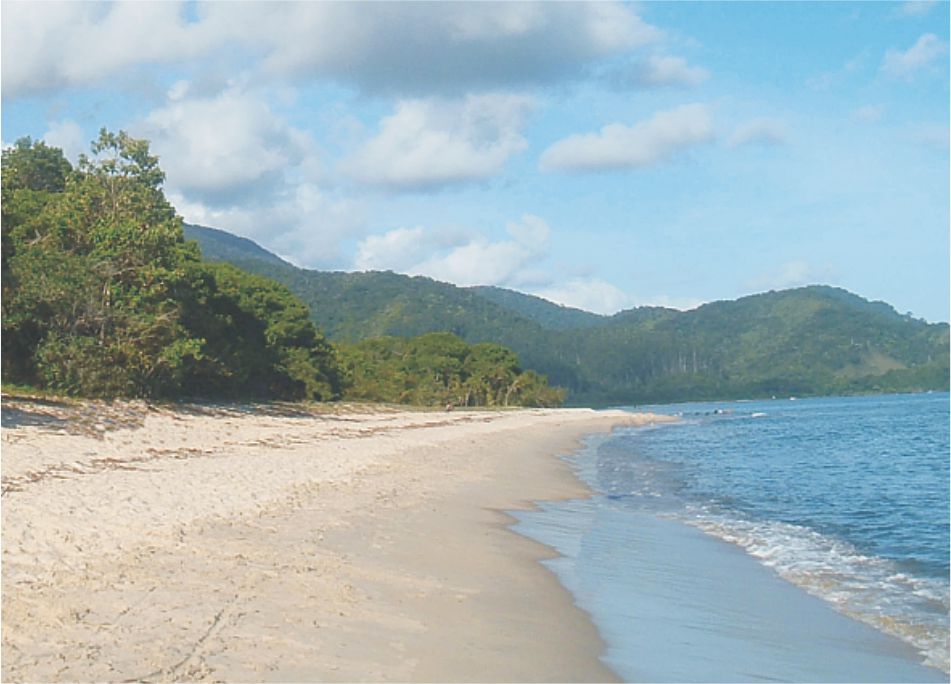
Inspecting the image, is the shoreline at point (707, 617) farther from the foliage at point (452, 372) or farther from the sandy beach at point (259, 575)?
the foliage at point (452, 372)

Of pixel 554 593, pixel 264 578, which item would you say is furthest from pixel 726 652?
pixel 264 578

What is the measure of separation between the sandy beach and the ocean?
760 mm

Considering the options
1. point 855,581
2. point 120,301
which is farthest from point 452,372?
point 855,581

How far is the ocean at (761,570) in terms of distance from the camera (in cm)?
895

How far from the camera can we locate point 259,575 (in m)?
9.53

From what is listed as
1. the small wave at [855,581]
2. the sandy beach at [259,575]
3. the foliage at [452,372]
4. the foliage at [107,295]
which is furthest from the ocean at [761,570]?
the foliage at [452,372]

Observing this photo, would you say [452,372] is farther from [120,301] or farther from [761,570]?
[761,570]

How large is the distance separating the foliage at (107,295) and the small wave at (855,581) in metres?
21.0

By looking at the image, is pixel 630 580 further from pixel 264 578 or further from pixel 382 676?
pixel 382 676

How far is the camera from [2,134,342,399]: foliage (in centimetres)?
2991

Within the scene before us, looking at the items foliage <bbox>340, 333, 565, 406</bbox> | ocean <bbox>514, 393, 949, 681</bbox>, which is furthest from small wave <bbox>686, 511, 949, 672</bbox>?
foliage <bbox>340, 333, 565, 406</bbox>

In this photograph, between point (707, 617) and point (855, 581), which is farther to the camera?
point (855, 581)

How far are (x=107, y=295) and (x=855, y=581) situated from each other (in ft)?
89.3

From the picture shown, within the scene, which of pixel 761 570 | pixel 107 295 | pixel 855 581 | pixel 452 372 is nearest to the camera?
pixel 855 581
